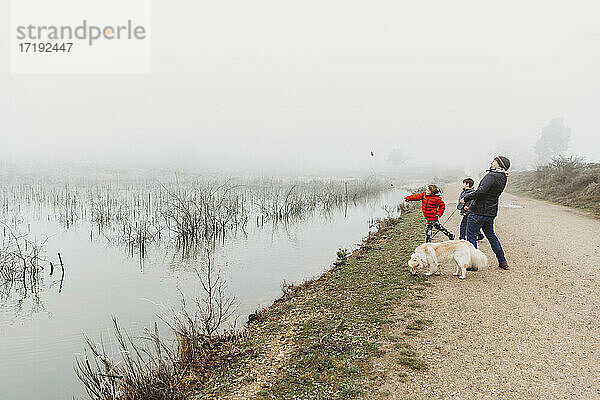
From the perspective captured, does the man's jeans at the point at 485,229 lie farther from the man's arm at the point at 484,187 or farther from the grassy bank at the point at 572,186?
the grassy bank at the point at 572,186

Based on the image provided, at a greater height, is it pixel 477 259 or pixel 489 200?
pixel 489 200

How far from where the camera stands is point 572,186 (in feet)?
65.8

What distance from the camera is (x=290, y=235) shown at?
1524 cm

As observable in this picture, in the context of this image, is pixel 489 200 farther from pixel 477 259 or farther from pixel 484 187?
pixel 477 259

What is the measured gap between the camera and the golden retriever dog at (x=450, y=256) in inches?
263

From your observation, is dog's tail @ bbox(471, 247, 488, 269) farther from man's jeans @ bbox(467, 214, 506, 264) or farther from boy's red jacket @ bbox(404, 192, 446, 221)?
boy's red jacket @ bbox(404, 192, 446, 221)

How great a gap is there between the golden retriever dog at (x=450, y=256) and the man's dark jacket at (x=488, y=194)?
838 mm

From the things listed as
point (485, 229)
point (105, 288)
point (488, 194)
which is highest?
point (488, 194)

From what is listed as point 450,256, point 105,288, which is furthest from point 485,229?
point 105,288

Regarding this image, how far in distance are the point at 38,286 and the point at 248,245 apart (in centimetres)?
638

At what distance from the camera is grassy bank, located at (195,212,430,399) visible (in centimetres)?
390

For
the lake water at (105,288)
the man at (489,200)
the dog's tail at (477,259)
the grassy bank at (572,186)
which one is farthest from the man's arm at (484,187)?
the grassy bank at (572,186)

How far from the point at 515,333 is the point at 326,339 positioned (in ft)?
8.03

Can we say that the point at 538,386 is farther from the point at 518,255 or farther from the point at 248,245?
the point at 248,245
